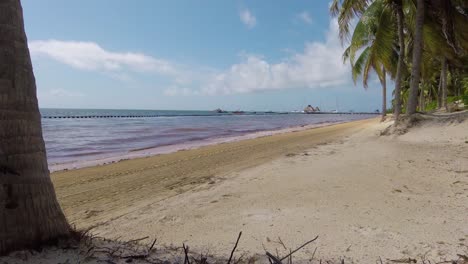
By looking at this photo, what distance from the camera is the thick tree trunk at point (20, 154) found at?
2098 millimetres

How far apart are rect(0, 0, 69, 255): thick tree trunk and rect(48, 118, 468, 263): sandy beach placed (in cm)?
150

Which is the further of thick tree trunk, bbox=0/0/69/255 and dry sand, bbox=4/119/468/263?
dry sand, bbox=4/119/468/263

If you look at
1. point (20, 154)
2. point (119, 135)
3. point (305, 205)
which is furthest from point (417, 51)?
point (119, 135)

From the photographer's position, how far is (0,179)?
81.8 inches

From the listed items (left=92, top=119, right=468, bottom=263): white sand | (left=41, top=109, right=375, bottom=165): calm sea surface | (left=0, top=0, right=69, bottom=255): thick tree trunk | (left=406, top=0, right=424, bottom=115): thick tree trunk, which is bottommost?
(left=41, top=109, right=375, bottom=165): calm sea surface

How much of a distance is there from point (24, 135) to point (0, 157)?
197 mm

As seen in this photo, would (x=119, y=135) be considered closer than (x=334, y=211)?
Answer: No

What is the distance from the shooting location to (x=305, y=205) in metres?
4.61

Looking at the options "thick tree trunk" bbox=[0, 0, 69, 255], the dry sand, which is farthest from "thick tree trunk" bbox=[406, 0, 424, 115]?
"thick tree trunk" bbox=[0, 0, 69, 255]

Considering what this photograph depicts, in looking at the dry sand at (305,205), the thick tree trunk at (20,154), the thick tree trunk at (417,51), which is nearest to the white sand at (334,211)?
the dry sand at (305,205)

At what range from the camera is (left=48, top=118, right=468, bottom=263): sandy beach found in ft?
10.9

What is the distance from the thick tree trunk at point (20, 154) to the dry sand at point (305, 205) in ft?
4.82

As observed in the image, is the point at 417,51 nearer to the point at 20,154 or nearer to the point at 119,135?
the point at 20,154

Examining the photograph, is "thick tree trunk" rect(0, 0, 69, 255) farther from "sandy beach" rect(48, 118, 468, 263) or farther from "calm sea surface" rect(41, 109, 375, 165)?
"calm sea surface" rect(41, 109, 375, 165)
